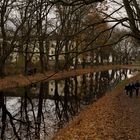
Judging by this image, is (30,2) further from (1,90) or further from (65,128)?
(1,90)

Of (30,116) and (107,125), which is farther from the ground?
(107,125)

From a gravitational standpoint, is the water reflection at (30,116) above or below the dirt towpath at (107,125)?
below

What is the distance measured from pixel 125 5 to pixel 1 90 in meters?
32.3

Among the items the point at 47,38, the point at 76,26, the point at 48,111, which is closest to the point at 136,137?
the point at 76,26

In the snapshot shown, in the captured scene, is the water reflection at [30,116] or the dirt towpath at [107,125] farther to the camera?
the water reflection at [30,116]

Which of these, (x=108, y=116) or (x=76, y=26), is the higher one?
(x=76, y=26)

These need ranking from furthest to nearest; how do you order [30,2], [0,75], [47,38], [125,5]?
[0,75] → [125,5] → [47,38] → [30,2]

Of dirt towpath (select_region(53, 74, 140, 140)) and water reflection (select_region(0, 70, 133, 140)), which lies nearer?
dirt towpath (select_region(53, 74, 140, 140))

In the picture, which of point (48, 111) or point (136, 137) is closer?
point (136, 137)

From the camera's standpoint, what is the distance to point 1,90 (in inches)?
1623

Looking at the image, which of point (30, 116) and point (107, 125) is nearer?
point (107, 125)

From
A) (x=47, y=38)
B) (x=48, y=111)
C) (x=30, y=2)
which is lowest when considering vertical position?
(x=48, y=111)

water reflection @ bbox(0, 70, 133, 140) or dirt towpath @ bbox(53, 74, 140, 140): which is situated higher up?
dirt towpath @ bbox(53, 74, 140, 140)

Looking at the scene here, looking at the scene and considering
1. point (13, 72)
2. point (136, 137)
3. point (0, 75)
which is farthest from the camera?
point (13, 72)
